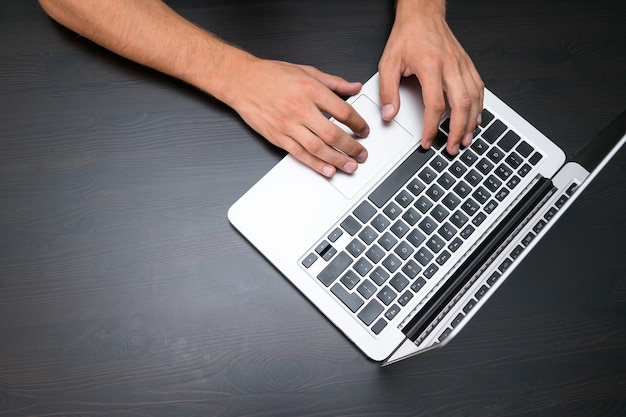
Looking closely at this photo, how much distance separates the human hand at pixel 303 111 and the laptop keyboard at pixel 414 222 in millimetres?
83

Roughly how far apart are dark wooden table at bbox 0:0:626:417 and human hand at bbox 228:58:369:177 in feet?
0.14

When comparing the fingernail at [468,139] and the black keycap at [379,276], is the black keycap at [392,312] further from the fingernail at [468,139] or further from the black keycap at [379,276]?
the fingernail at [468,139]

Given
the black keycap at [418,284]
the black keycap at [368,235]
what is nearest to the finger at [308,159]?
the black keycap at [368,235]

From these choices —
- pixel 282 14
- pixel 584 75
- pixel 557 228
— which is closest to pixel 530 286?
pixel 557 228

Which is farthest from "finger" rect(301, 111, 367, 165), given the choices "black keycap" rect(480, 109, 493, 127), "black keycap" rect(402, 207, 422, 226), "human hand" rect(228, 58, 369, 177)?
"black keycap" rect(480, 109, 493, 127)

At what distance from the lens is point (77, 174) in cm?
86

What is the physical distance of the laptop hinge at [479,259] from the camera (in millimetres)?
744

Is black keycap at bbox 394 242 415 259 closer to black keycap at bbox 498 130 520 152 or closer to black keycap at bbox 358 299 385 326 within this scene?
black keycap at bbox 358 299 385 326

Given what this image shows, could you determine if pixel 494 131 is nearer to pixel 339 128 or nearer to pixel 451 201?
pixel 451 201

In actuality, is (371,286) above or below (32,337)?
above

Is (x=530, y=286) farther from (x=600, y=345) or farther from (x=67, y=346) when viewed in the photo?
(x=67, y=346)

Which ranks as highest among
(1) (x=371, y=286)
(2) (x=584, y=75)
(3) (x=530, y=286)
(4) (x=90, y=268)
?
(2) (x=584, y=75)

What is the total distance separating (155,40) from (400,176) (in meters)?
0.45

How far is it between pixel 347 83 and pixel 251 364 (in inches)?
18.2
